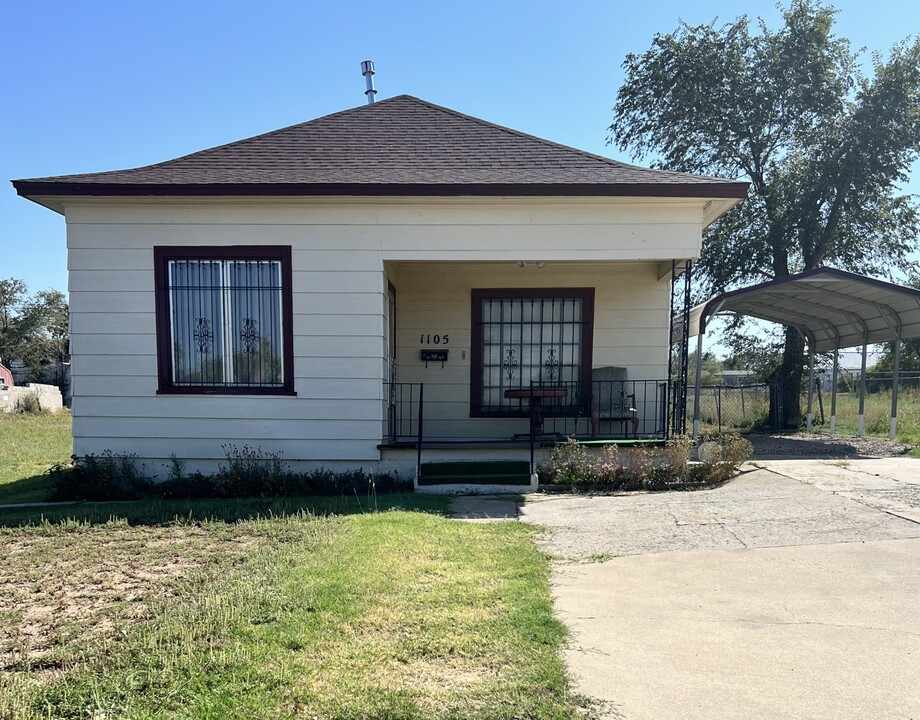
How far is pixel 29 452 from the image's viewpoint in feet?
36.2

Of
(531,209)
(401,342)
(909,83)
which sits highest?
(909,83)

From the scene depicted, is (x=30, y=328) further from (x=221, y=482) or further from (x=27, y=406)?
(x=221, y=482)

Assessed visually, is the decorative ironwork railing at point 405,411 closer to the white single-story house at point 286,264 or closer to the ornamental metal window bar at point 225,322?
the white single-story house at point 286,264

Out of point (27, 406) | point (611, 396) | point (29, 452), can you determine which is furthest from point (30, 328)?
point (611, 396)

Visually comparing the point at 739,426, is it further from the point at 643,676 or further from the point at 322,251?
the point at 643,676

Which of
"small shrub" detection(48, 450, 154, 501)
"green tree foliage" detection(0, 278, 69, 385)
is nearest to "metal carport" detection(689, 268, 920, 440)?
"small shrub" detection(48, 450, 154, 501)

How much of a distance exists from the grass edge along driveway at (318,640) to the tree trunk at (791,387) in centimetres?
1130

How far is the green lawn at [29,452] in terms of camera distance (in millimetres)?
7442

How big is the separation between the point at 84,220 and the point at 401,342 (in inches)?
164

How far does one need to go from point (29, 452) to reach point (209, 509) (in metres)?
7.56

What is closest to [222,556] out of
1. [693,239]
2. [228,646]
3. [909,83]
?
[228,646]

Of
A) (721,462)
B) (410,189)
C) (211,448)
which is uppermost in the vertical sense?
(410,189)

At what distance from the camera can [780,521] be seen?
5277 millimetres

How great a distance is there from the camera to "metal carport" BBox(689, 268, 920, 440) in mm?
8891
